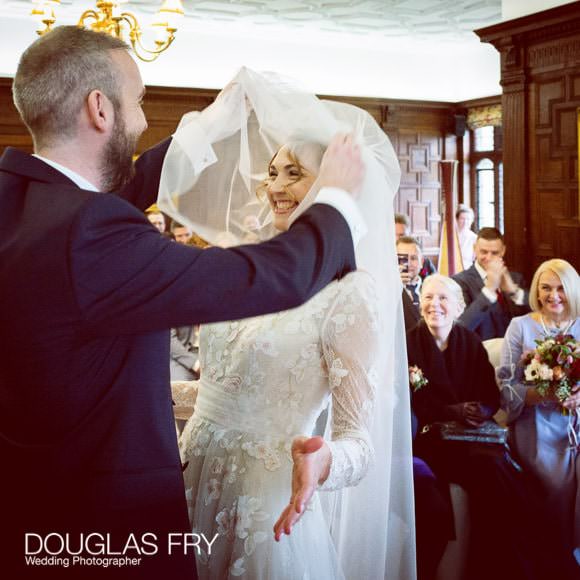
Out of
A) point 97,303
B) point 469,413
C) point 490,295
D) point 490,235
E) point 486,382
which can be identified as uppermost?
point 490,235

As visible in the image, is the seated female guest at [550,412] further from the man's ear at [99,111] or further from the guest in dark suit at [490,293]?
the man's ear at [99,111]

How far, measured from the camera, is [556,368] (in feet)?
13.2

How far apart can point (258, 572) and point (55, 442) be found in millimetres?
690

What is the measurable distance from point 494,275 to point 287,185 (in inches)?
144

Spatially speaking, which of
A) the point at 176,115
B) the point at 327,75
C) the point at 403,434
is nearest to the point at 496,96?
the point at 327,75

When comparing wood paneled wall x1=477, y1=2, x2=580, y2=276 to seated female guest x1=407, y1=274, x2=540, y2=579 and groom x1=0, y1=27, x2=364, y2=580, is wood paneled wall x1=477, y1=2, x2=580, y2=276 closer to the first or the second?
seated female guest x1=407, y1=274, x2=540, y2=579

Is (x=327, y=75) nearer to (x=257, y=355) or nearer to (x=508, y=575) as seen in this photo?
(x=508, y=575)

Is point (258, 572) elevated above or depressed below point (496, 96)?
below

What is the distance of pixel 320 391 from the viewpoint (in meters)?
1.96

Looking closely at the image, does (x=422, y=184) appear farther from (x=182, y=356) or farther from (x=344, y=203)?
(x=344, y=203)

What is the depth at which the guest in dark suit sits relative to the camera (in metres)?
5.43

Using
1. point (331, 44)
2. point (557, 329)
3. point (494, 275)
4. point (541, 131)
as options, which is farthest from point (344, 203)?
point (331, 44)

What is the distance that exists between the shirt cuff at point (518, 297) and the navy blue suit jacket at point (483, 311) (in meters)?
0.05

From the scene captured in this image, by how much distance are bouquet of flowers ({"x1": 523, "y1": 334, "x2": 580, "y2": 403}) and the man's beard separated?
301 cm
